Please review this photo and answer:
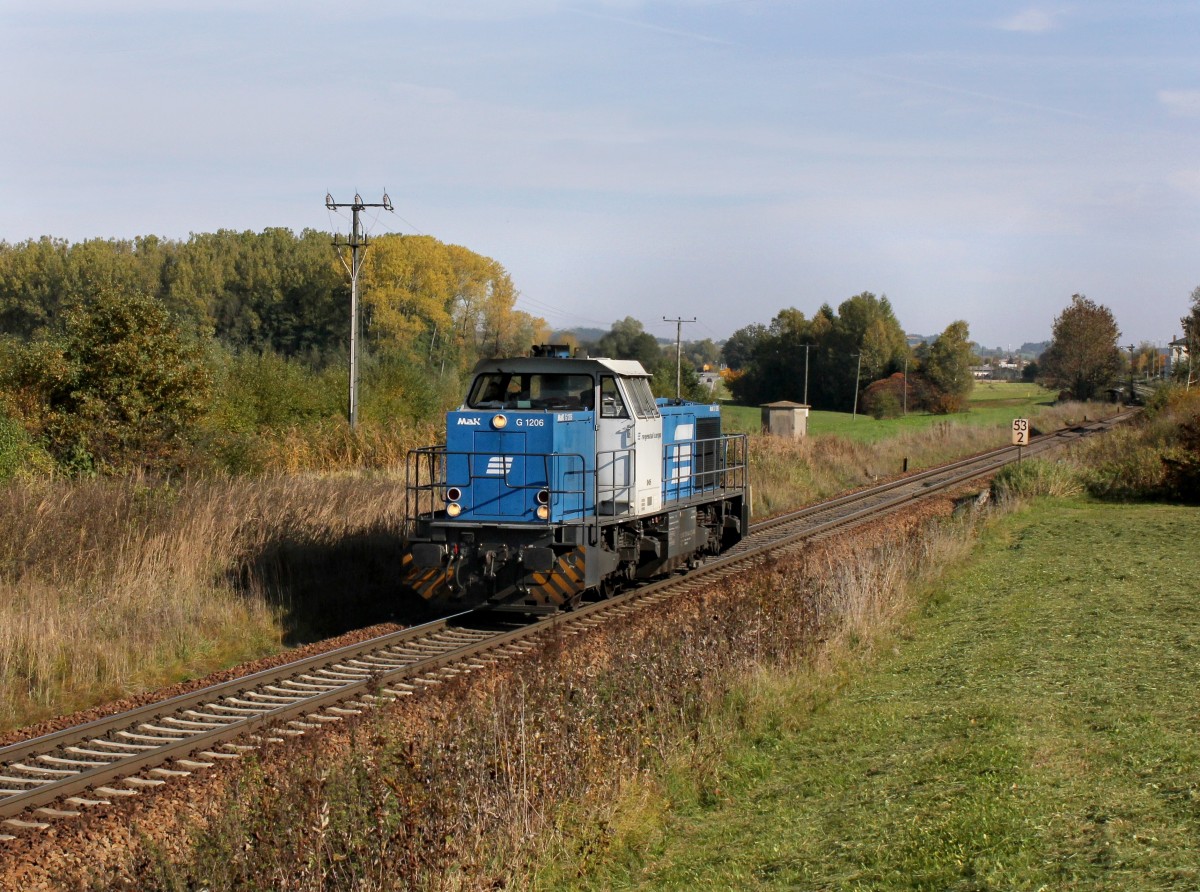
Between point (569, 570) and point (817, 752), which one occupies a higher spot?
point (569, 570)

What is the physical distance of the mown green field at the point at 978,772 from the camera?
19.4 feet

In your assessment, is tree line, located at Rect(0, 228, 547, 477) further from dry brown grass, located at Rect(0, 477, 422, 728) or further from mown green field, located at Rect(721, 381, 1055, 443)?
mown green field, located at Rect(721, 381, 1055, 443)

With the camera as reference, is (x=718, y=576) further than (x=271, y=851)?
Yes

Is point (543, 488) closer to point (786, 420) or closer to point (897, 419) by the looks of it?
point (786, 420)

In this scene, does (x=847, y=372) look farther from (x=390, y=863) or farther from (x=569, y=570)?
(x=390, y=863)

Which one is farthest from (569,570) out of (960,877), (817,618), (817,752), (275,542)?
(960,877)

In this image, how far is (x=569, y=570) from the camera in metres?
12.1

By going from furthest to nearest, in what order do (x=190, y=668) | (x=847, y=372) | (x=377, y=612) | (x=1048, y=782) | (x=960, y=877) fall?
(x=847, y=372) < (x=377, y=612) < (x=190, y=668) < (x=1048, y=782) < (x=960, y=877)

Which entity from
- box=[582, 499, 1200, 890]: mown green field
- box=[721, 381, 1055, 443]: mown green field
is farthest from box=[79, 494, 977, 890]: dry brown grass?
box=[721, 381, 1055, 443]: mown green field

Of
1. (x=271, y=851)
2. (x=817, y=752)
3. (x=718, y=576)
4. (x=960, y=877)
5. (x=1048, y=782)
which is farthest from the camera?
(x=718, y=576)

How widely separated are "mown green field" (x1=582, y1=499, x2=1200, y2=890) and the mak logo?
4268mm

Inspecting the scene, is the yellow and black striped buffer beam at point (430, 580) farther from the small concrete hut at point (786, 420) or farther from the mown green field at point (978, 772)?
the small concrete hut at point (786, 420)

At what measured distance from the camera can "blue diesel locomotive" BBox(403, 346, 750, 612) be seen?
40.0 feet

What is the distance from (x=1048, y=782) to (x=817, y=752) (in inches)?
79.4
